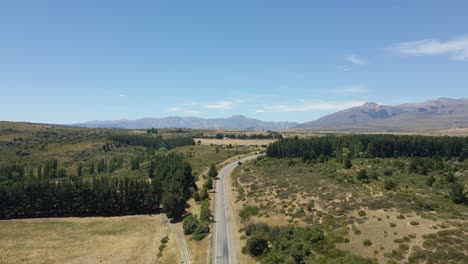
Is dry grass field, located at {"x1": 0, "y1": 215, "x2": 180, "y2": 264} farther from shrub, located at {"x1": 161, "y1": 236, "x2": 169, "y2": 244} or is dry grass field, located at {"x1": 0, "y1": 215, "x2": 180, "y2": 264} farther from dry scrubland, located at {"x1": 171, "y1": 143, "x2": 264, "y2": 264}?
dry scrubland, located at {"x1": 171, "y1": 143, "x2": 264, "y2": 264}

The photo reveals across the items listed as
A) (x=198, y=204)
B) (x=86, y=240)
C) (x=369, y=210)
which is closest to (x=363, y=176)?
(x=369, y=210)

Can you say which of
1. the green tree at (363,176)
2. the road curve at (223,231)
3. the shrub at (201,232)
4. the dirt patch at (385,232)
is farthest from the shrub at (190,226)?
the green tree at (363,176)

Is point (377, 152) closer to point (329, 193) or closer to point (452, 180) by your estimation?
point (452, 180)

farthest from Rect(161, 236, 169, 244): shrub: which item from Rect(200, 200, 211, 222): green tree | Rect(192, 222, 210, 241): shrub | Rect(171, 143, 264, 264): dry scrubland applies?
Rect(200, 200, 211, 222): green tree

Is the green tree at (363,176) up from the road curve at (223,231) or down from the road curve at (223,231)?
up

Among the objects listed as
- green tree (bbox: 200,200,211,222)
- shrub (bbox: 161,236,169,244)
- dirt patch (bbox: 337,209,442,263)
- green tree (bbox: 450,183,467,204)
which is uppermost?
green tree (bbox: 450,183,467,204)

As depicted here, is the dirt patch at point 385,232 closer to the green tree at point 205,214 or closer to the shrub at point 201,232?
the shrub at point 201,232

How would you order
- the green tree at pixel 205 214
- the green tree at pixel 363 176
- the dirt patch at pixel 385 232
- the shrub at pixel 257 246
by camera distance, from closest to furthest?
the dirt patch at pixel 385 232, the shrub at pixel 257 246, the green tree at pixel 205 214, the green tree at pixel 363 176
